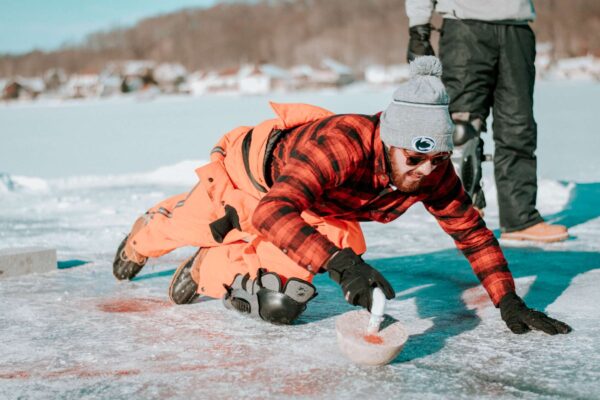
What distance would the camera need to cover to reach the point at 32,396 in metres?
1.50

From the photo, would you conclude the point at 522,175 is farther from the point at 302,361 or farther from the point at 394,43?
the point at 394,43

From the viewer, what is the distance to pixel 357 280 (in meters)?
1.56

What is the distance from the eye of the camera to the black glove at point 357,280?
1.55 m

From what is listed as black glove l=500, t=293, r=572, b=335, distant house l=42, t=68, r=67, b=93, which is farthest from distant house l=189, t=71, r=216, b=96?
black glove l=500, t=293, r=572, b=335

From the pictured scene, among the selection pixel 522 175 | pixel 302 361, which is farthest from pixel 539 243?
pixel 302 361

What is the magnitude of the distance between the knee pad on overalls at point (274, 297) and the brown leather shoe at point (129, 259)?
683 mm

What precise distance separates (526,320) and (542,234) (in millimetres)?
1558

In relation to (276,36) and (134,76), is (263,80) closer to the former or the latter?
(134,76)

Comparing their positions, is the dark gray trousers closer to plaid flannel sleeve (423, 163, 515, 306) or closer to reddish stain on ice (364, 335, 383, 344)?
plaid flannel sleeve (423, 163, 515, 306)

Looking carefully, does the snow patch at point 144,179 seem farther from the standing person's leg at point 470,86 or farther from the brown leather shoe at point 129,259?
the brown leather shoe at point 129,259

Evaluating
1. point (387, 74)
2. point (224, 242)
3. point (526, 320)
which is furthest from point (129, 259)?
point (387, 74)

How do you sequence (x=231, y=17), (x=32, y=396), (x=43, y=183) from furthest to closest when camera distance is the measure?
(x=231, y=17) → (x=43, y=183) → (x=32, y=396)

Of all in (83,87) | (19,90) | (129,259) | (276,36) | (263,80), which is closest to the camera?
(129,259)

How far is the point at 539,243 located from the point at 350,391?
7.00 feet
